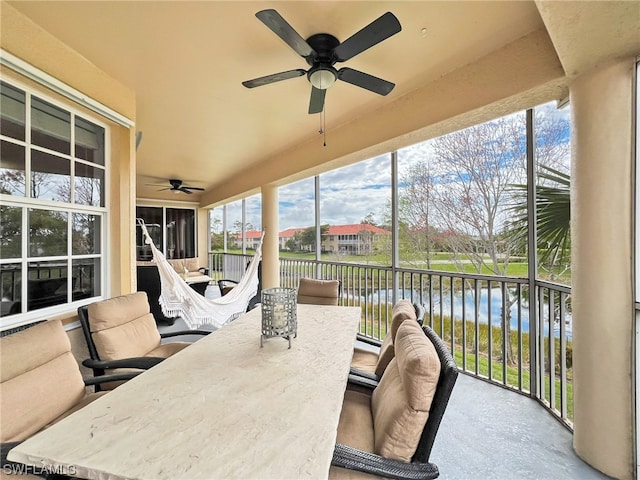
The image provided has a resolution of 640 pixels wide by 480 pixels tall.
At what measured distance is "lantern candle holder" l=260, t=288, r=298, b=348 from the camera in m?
1.62

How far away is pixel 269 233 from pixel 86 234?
9.41 ft

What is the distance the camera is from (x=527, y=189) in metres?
2.37

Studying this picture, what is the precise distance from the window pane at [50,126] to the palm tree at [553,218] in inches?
146

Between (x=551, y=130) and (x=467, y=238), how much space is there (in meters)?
1.13

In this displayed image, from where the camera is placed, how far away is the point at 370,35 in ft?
5.37

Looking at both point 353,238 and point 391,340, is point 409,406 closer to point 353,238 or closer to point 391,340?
point 391,340

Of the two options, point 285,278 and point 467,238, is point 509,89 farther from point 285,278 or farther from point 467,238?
point 285,278

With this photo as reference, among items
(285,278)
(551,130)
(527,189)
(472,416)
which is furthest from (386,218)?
(285,278)

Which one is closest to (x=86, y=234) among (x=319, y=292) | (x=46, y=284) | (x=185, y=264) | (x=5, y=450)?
(x=46, y=284)

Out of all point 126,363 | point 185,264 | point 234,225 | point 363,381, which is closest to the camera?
point 363,381

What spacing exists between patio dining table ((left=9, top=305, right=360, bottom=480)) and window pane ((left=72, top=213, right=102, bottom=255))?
5.37 feet

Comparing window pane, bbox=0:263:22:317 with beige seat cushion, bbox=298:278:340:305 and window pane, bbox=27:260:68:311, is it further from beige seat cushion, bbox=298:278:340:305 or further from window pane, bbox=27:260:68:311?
beige seat cushion, bbox=298:278:340:305

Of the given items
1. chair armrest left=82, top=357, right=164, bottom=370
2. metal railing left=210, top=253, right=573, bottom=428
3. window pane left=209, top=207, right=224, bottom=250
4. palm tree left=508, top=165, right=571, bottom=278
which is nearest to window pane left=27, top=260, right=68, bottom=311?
chair armrest left=82, top=357, right=164, bottom=370

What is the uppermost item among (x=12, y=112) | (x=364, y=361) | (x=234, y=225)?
(x=12, y=112)
